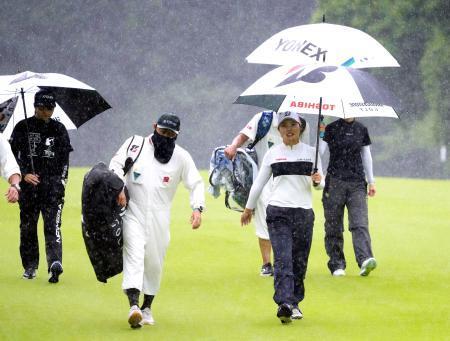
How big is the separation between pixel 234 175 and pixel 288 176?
9.99 feet

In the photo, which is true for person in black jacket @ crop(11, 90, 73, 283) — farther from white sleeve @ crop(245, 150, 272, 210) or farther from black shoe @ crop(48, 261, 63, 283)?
white sleeve @ crop(245, 150, 272, 210)

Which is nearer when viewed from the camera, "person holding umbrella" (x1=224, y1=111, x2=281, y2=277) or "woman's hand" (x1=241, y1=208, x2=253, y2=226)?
"woman's hand" (x1=241, y1=208, x2=253, y2=226)

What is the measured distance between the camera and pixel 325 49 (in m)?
11.5

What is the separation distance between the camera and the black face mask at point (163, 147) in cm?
1023

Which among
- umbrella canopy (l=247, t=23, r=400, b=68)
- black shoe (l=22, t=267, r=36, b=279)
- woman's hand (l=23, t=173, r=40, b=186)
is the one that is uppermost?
umbrella canopy (l=247, t=23, r=400, b=68)

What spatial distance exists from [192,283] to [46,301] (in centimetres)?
213

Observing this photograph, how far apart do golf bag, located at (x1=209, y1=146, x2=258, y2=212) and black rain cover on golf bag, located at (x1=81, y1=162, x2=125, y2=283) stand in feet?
11.3

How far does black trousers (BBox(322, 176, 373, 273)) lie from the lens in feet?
44.5

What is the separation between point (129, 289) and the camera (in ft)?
32.4

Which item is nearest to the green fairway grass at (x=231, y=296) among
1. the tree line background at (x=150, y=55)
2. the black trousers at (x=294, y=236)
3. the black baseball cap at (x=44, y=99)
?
the black trousers at (x=294, y=236)

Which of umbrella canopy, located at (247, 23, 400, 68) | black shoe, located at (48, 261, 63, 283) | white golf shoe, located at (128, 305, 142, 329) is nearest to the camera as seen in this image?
white golf shoe, located at (128, 305, 142, 329)

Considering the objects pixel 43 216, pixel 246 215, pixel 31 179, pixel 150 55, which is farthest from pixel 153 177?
pixel 150 55

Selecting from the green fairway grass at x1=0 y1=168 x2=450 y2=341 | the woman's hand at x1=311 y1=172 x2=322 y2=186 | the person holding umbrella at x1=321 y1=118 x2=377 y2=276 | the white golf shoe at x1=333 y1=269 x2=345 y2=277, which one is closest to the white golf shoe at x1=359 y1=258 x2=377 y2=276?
the person holding umbrella at x1=321 y1=118 x2=377 y2=276

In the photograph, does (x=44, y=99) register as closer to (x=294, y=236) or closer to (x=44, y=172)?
(x=44, y=172)
